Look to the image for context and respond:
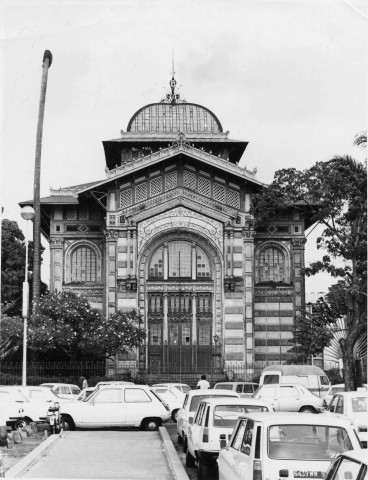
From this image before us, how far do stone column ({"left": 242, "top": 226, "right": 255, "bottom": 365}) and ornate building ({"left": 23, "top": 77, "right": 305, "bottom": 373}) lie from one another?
0.20 ft

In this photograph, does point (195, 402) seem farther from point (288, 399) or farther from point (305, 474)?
point (305, 474)

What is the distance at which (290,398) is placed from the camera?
101 feet

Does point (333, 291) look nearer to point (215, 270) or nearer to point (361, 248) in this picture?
point (361, 248)

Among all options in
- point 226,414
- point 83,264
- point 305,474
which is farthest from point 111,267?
point 305,474

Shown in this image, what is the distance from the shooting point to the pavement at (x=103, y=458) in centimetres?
1555

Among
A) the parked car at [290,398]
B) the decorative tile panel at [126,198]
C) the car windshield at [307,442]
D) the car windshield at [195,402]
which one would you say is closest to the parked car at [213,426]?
the car windshield at [195,402]

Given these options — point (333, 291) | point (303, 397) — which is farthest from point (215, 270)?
point (333, 291)

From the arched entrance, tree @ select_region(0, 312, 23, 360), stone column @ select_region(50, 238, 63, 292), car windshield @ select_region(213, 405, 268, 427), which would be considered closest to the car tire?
car windshield @ select_region(213, 405, 268, 427)

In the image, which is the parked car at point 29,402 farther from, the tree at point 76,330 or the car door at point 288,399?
the tree at point 76,330

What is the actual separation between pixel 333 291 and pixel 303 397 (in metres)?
6.11

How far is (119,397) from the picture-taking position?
A: 26016 mm

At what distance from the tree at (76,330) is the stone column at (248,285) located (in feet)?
23.6

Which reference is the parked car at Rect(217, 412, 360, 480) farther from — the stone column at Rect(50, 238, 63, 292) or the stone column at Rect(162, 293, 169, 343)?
the stone column at Rect(50, 238, 63, 292)

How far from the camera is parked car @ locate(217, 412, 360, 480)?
11.0 m
